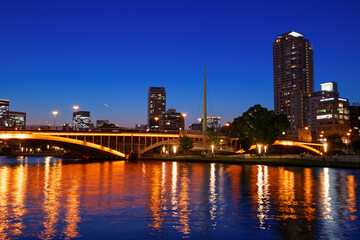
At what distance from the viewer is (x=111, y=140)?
9906cm

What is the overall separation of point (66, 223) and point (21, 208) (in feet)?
17.6

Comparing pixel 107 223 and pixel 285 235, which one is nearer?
pixel 285 235

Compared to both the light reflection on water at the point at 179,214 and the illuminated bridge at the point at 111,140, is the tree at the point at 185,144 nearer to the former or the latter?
the illuminated bridge at the point at 111,140

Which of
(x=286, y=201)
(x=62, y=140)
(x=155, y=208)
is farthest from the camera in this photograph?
(x=62, y=140)

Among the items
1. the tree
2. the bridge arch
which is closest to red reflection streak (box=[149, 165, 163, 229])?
the bridge arch

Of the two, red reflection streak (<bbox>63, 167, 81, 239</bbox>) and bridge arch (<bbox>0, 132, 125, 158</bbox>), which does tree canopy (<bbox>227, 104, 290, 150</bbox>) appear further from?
red reflection streak (<bbox>63, 167, 81, 239</bbox>)

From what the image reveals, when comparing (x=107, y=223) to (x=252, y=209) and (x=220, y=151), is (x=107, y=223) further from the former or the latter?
(x=220, y=151)

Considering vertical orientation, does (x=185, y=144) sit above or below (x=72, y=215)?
above

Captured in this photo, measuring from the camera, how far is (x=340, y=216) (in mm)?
17281

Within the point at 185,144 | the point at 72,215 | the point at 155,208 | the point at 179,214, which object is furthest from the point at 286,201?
the point at 185,144

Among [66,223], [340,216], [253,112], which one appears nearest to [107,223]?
[66,223]

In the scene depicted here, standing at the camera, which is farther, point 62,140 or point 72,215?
point 62,140

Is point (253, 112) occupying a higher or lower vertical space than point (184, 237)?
higher

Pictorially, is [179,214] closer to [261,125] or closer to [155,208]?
[155,208]
